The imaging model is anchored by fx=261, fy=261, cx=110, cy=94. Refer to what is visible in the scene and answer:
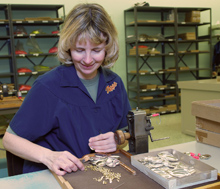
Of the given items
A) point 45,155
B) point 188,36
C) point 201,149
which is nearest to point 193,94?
point 188,36

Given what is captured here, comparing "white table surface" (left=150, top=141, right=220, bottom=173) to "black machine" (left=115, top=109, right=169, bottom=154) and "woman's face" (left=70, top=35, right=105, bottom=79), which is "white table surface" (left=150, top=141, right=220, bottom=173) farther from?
"woman's face" (left=70, top=35, right=105, bottom=79)

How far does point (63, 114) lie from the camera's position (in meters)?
1.21

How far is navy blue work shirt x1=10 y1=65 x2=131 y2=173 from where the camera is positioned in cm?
118

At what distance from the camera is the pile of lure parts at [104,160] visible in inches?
40.6

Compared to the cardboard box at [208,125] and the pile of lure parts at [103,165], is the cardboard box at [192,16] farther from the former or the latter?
the pile of lure parts at [103,165]

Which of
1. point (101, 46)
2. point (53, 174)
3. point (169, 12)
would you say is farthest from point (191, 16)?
point (53, 174)

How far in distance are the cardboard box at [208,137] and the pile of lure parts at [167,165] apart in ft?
1.41

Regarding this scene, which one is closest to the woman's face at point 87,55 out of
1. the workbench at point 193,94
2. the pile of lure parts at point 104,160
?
the pile of lure parts at point 104,160

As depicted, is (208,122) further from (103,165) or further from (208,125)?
(103,165)

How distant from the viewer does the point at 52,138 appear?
4.18 feet

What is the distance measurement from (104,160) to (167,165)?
0.26 metres

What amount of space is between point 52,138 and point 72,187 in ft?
1.48

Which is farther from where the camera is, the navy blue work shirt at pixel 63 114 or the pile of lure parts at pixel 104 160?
the navy blue work shirt at pixel 63 114

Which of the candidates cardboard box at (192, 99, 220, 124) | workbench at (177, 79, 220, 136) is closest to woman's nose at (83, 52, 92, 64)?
cardboard box at (192, 99, 220, 124)
